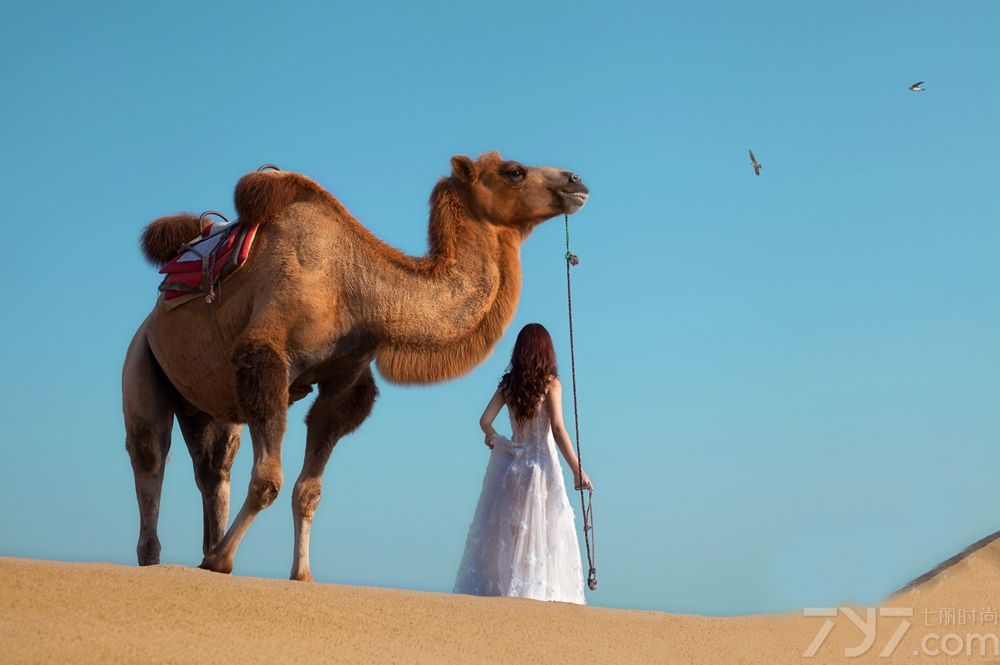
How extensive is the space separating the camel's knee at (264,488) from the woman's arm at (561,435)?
186 centimetres

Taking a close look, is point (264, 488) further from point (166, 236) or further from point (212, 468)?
point (166, 236)

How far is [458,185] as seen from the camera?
336 inches

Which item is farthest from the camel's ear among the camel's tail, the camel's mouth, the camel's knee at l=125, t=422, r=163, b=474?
the camel's knee at l=125, t=422, r=163, b=474

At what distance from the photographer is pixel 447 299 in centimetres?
812

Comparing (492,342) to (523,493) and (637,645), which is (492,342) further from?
(637,645)

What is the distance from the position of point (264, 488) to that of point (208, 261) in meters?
1.77

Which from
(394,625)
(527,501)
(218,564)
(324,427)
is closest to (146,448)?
(324,427)

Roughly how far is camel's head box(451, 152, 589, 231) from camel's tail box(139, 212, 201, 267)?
2.27 m

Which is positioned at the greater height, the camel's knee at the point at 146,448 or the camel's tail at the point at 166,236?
the camel's tail at the point at 166,236

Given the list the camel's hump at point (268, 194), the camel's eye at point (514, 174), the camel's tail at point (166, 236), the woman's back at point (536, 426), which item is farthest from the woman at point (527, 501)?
the camel's tail at point (166, 236)

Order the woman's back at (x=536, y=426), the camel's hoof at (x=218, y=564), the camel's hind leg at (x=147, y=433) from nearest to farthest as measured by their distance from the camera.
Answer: the camel's hoof at (x=218, y=564) < the woman's back at (x=536, y=426) < the camel's hind leg at (x=147, y=433)

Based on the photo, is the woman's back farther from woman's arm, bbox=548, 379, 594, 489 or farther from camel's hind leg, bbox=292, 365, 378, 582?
camel's hind leg, bbox=292, 365, 378, 582

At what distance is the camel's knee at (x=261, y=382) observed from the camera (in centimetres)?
761

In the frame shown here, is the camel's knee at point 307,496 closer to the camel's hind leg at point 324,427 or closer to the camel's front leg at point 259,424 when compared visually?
the camel's hind leg at point 324,427
